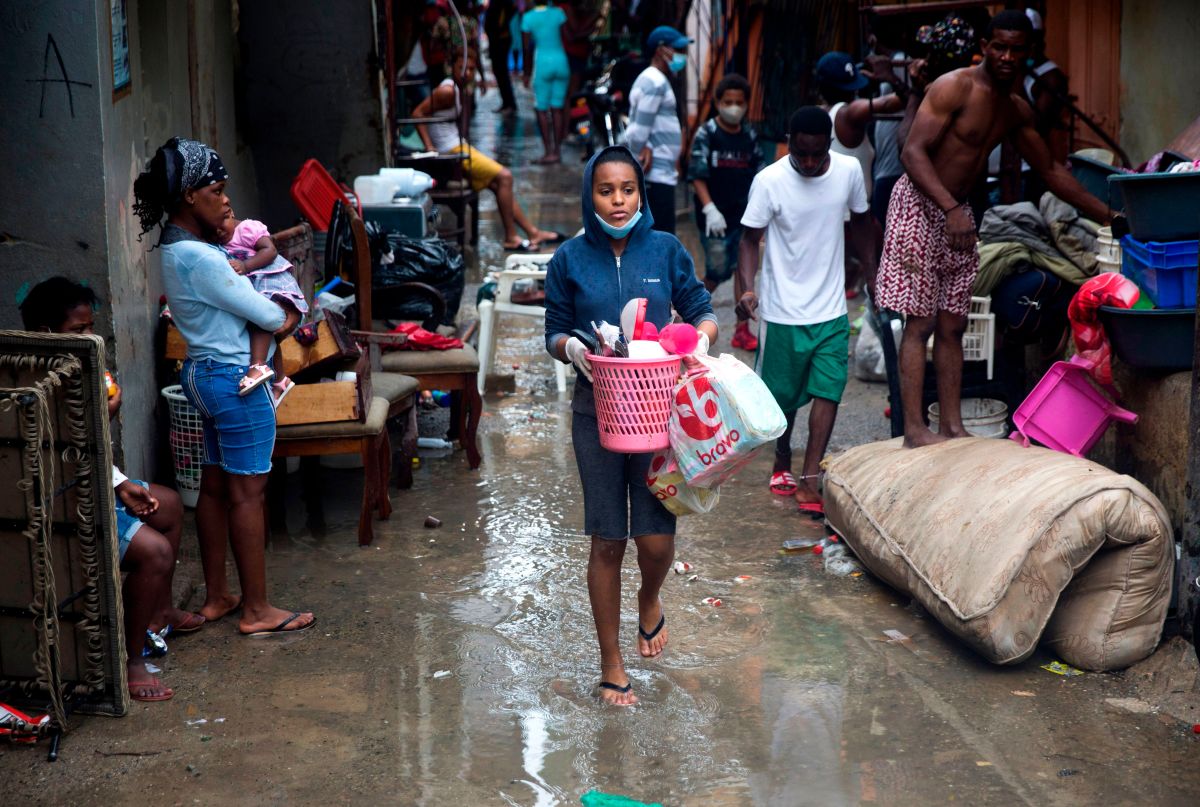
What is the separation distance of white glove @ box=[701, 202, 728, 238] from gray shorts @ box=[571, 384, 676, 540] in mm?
5093

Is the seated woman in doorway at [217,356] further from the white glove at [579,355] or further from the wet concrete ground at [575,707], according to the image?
the white glove at [579,355]

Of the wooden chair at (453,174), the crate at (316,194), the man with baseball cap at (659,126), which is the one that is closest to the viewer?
the crate at (316,194)

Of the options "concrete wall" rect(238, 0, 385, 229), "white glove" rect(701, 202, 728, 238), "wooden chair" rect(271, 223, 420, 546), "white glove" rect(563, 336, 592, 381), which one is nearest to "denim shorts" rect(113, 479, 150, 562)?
"wooden chair" rect(271, 223, 420, 546)

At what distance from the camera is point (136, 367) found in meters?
5.49

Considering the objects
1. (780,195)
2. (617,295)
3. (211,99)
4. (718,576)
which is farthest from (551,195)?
(617,295)

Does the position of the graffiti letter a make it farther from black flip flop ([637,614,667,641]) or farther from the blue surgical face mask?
black flip flop ([637,614,667,641])

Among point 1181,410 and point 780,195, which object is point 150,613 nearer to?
point 780,195

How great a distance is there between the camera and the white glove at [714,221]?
9.06 metres

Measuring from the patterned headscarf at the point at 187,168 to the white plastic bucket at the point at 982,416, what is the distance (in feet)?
11.6

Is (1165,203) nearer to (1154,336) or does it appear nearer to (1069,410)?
(1154,336)

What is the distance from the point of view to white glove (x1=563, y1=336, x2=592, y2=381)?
156 inches

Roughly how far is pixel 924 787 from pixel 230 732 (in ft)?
6.87

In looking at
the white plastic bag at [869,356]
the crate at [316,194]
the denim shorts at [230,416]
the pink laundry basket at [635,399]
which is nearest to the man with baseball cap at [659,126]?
the white plastic bag at [869,356]

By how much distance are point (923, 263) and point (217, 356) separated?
10.1ft
